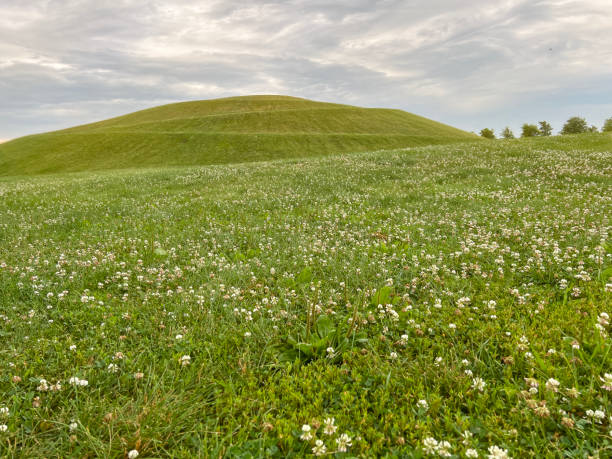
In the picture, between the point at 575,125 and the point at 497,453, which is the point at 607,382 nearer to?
the point at 497,453

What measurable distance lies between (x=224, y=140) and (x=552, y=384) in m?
72.1

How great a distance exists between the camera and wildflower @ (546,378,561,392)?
3.10 meters

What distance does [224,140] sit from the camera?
69.2 meters

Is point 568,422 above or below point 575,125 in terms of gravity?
below

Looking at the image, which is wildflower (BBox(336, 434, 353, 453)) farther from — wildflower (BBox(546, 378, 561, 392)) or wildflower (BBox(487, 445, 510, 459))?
wildflower (BBox(546, 378, 561, 392))

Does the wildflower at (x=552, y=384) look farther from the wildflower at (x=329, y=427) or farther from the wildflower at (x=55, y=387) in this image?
the wildflower at (x=55, y=387)

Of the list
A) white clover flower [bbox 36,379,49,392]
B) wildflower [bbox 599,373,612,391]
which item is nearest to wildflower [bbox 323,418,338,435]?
wildflower [bbox 599,373,612,391]

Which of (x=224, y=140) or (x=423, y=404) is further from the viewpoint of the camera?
(x=224, y=140)

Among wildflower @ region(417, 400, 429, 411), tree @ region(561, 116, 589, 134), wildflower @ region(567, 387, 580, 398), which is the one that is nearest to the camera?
wildflower @ region(567, 387, 580, 398)

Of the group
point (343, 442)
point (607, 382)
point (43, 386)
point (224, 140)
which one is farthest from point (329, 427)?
point (224, 140)

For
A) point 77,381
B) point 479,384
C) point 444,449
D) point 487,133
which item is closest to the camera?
point 444,449

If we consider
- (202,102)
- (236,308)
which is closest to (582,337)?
(236,308)

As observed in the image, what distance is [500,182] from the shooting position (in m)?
14.6

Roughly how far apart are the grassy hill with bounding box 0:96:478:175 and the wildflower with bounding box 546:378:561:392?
191ft
